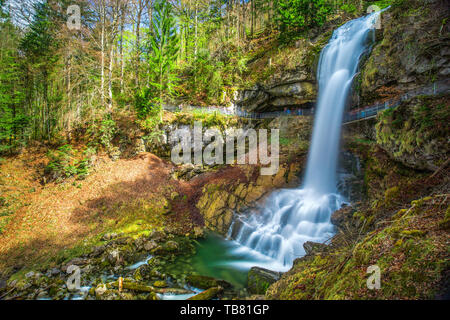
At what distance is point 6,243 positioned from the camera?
7625mm

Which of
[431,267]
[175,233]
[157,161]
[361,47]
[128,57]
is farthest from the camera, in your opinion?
[128,57]

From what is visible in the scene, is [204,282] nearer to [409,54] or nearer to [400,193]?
[400,193]

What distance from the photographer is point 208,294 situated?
5484 millimetres

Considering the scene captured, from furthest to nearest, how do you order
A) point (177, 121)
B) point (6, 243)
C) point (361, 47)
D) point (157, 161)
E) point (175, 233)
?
1. point (177, 121)
2. point (157, 161)
3. point (361, 47)
4. point (175, 233)
5. point (6, 243)

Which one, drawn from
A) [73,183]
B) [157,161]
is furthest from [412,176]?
[73,183]

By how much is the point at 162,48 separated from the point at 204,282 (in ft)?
50.2

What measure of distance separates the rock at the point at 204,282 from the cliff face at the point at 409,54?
10756mm

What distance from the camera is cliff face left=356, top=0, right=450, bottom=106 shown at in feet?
25.1

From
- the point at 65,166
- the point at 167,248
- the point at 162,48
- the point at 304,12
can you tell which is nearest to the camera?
the point at 167,248

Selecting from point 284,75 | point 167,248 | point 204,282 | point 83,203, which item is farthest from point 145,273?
point 284,75

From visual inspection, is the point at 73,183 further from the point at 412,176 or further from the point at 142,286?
the point at 412,176

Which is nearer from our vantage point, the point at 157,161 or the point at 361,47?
the point at 361,47

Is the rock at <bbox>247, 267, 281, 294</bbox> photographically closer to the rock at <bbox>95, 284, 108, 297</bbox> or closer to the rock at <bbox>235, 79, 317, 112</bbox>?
the rock at <bbox>95, 284, 108, 297</bbox>

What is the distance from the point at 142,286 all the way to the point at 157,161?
32.0ft
